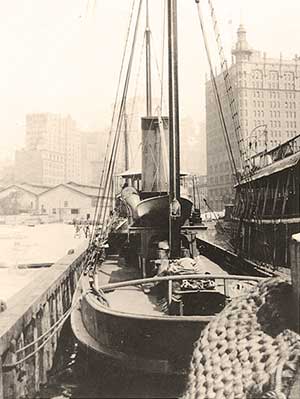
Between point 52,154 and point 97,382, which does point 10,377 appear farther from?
point 52,154

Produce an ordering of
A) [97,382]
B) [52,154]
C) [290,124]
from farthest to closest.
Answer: [52,154], [290,124], [97,382]

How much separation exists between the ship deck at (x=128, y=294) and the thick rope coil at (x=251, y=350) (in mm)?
4400

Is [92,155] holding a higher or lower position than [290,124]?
higher

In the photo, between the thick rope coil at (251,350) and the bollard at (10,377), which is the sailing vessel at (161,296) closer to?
the bollard at (10,377)

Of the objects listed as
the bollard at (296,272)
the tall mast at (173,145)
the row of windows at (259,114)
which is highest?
the row of windows at (259,114)

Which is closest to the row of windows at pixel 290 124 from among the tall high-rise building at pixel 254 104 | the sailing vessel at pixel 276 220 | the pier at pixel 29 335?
the tall high-rise building at pixel 254 104

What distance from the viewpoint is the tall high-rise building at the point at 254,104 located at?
43.4m

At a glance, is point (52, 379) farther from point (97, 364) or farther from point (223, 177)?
point (223, 177)

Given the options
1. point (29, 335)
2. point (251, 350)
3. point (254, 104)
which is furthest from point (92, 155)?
point (251, 350)

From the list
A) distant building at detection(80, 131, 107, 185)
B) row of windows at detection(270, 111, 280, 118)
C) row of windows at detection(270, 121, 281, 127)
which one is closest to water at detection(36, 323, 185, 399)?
row of windows at detection(270, 111, 280, 118)

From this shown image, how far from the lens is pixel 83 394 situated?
25.7ft

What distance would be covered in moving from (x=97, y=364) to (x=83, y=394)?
1397mm

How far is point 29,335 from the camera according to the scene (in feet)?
25.5

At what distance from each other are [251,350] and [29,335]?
21.2 ft
